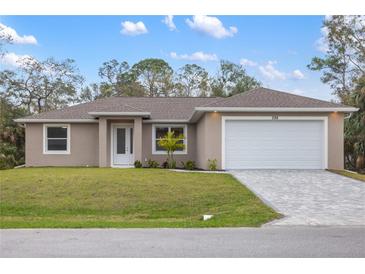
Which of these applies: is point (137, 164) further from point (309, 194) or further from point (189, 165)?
point (309, 194)

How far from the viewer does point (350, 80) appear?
3734 centimetres

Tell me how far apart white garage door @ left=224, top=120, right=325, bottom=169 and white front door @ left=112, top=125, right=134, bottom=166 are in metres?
6.20

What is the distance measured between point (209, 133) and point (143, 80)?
82.5 ft

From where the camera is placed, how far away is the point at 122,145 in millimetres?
23234

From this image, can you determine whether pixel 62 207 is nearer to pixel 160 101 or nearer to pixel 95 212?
pixel 95 212

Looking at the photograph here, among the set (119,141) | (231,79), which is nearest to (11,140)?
(119,141)

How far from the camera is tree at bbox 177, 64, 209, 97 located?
42969 millimetres

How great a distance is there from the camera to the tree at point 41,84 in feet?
122

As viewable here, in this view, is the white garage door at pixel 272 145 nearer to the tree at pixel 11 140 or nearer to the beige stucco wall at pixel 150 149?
the beige stucco wall at pixel 150 149

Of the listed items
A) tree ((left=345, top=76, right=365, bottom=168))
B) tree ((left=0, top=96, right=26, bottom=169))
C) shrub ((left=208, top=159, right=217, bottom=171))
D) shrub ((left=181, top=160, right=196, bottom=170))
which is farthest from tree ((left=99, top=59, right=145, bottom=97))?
shrub ((left=208, top=159, right=217, bottom=171))

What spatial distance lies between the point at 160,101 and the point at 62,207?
15630 mm

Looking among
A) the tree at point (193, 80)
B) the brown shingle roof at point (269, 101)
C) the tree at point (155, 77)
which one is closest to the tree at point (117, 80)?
the tree at point (155, 77)

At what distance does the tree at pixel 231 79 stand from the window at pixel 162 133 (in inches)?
809
